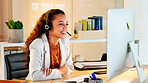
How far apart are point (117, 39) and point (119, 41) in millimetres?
36

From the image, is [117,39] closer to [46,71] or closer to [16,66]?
[46,71]

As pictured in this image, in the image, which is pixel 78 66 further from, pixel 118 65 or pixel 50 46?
pixel 118 65

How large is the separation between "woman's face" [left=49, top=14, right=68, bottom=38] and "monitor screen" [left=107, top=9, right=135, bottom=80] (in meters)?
0.56

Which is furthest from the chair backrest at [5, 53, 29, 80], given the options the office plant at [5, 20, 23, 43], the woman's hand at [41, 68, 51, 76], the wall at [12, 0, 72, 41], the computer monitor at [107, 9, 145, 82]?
the wall at [12, 0, 72, 41]

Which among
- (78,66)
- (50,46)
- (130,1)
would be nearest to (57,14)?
(50,46)

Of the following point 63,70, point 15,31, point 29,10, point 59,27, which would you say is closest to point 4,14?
point 29,10

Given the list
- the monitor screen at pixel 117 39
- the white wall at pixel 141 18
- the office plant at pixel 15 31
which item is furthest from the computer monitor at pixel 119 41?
the white wall at pixel 141 18

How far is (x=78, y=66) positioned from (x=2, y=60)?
77cm

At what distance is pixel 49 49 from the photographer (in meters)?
2.39

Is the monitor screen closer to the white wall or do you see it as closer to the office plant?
the office plant

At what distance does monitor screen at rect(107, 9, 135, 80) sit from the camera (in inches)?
77.2

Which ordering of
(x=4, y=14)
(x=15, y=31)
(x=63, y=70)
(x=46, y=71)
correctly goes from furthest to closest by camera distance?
(x=4, y=14)
(x=15, y=31)
(x=63, y=70)
(x=46, y=71)

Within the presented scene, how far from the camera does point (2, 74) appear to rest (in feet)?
9.19

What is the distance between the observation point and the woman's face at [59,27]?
241 cm
